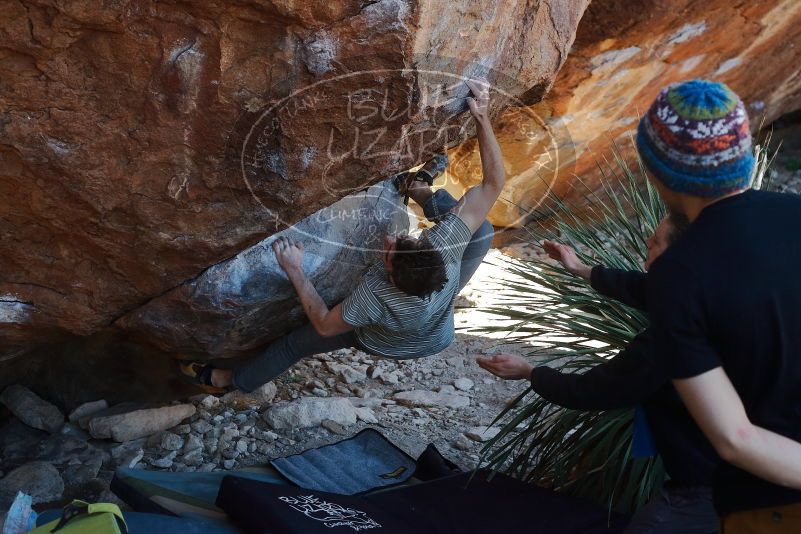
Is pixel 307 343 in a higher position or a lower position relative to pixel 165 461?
higher

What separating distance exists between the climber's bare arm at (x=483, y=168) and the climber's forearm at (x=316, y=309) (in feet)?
2.13

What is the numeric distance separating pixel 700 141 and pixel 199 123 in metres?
1.67

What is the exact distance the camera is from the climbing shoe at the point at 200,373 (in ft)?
13.0

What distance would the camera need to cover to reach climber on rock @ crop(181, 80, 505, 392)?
324cm

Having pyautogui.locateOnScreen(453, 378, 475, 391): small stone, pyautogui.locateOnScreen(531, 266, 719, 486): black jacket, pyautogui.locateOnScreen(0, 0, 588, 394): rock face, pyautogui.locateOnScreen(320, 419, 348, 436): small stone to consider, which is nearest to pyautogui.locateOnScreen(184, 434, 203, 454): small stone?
pyautogui.locateOnScreen(320, 419, 348, 436): small stone

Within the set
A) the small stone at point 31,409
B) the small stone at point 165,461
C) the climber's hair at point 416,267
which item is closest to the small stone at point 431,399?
the small stone at point 165,461

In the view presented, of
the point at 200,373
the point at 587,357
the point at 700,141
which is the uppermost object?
the point at 700,141

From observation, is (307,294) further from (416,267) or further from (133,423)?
(133,423)

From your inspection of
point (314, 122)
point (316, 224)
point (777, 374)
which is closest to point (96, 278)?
point (316, 224)

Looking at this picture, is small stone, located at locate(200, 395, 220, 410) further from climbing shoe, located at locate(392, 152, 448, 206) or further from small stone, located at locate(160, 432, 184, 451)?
climbing shoe, located at locate(392, 152, 448, 206)

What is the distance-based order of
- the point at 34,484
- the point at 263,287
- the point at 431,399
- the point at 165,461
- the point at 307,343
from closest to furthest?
1. the point at 263,287
2. the point at 34,484
3. the point at 307,343
4. the point at 165,461
5. the point at 431,399

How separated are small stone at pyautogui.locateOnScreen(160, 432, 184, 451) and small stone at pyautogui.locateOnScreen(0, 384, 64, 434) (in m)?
0.58

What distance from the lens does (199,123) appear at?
2.75 metres

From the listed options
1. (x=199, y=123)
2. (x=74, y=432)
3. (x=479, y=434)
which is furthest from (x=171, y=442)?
(x=199, y=123)
